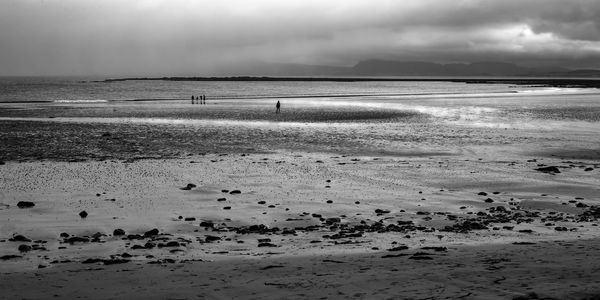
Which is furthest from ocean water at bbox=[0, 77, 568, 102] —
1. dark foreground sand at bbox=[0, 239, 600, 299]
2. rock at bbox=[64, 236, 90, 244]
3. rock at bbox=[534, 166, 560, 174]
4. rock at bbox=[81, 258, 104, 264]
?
dark foreground sand at bbox=[0, 239, 600, 299]

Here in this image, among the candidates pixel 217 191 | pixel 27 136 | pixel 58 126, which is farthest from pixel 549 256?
pixel 58 126

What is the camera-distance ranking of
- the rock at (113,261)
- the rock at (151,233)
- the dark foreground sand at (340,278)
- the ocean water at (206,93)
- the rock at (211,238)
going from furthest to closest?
the ocean water at (206,93) < the rock at (151,233) < the rock at (211,238) < the rock at (113,261) < the dark foreground sand at (340,278)

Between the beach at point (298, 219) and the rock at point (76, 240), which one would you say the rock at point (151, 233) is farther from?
the rock at point (76, 240)

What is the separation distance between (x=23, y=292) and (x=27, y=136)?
86.7 ft

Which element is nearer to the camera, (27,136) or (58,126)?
(27,136)

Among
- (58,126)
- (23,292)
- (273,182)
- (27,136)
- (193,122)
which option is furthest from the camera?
(193,122)

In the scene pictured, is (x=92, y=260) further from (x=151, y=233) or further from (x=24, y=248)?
(x=151, y=233)

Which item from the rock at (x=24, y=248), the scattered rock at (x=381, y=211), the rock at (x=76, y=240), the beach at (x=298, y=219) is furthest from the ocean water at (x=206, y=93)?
the rock at (x=24, y=248)

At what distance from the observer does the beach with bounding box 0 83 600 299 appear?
322 inches

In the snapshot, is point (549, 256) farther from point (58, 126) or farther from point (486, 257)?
point (58, 126)

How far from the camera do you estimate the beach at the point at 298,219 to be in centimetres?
819

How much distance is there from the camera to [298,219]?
1319cm

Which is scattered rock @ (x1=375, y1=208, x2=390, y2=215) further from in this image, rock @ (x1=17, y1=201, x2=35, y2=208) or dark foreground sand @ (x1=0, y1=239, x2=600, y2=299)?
rock @ (x1=17, y1=201, x2=35, y2=208)

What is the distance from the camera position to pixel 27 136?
3145cm
